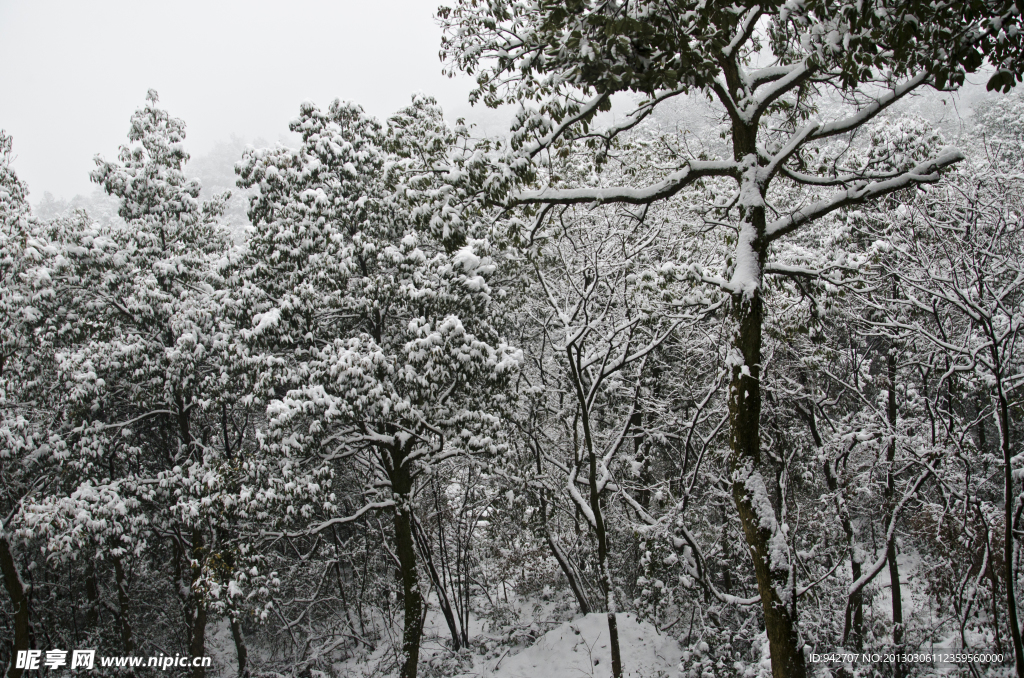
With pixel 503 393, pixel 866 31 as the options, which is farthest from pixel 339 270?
pixel 866 31

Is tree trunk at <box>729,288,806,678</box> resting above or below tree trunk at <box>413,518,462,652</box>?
above

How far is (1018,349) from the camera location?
24.3 ft

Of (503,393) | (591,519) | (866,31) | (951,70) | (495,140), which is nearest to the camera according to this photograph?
(951,70)

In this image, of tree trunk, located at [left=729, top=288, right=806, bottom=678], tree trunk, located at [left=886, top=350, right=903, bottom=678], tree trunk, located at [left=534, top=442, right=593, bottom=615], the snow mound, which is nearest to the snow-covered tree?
the snow mound

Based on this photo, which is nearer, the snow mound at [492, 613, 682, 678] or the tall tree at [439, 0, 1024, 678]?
the tall tree at [439, 0, 1024, 678]

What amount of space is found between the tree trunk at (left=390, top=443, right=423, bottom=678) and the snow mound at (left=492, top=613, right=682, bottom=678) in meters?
1.74

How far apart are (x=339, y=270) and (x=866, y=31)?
8.09 metres

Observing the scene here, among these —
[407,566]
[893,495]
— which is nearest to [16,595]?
[407,566]

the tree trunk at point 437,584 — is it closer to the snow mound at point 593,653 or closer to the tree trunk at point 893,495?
the snow mound at point 593,653

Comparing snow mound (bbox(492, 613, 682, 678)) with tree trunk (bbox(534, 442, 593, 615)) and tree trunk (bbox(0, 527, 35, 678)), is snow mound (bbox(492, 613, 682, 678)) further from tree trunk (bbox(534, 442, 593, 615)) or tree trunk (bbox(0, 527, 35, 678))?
tree trunk (bbox(0, 527, 35, 678))

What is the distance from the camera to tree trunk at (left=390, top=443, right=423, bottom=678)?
1027 cm

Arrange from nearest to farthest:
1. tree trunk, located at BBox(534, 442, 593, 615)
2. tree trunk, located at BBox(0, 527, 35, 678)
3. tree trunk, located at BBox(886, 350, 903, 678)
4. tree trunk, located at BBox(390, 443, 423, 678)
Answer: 1. tree trunk, located at BBox(886, 350, 903, 678)
2. tree trunk, located at BBox(390, 443, 423, 678)
3. tree trunk, located at BBox(0, 527, 35, 678)
4. tree trunk, located at BBox(534, 442, 593, 615)

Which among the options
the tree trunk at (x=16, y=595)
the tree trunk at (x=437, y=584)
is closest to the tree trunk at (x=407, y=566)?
the tree trunk at (x=437, y=584)

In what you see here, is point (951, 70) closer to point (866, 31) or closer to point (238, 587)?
point (866, 31)
